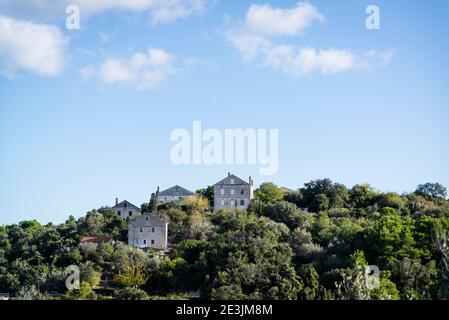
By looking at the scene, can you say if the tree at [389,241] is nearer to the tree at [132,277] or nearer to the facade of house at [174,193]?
the tree at [132,277]

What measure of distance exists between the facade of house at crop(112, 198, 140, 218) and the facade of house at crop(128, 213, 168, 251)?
8.16 metres

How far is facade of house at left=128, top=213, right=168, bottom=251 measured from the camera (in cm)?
4969

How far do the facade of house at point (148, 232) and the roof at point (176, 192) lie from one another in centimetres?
1845

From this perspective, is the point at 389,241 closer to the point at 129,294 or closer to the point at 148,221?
the point at 129,294

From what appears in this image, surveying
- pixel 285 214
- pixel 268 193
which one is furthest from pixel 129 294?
pixel 268 193

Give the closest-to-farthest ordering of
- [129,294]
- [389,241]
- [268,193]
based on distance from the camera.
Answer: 1. [129,294]
2. [389,241]
3. [268,193]

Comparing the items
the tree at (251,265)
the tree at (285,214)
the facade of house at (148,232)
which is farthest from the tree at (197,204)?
the tree at (251,265)

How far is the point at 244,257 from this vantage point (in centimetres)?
3775

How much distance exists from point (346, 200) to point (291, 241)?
58.1 ft

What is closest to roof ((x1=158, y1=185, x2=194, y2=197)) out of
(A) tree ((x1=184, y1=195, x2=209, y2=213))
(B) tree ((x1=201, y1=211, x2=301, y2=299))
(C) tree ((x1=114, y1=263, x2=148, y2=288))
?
(A) tree ((x1=184, y1=195, x2=209, y2=213))

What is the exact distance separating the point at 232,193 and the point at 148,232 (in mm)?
13061

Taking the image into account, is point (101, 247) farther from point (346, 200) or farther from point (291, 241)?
point (346, 200)

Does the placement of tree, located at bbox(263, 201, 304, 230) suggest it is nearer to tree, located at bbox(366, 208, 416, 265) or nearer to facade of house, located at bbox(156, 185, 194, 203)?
tree, located at bbox(366, 208, 416, 265)
